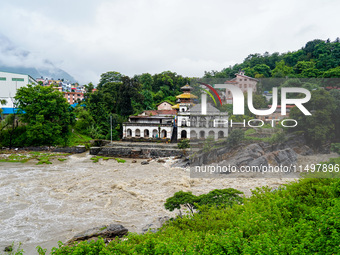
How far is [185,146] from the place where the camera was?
23422 mm

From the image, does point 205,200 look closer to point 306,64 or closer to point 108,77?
point 108,77

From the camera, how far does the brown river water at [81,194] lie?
9531 mm

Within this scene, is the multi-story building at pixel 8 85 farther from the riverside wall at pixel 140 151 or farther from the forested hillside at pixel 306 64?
the forested hillside at pixel 306 64

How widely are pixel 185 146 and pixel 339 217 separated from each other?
1901 centimetres

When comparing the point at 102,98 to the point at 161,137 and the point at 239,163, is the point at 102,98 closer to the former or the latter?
the point at 161,137

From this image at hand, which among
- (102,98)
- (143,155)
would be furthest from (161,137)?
(102,98)

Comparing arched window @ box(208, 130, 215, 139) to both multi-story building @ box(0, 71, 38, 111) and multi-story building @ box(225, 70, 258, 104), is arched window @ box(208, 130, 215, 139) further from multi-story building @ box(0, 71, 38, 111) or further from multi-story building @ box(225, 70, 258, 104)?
multi-story building @ box(0, 71, 38, 111)

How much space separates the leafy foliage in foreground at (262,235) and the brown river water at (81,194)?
4518mm

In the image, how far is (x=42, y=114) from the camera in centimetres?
2558

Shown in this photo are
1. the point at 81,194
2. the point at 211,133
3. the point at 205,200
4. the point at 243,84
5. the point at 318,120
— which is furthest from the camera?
the point at 243,84

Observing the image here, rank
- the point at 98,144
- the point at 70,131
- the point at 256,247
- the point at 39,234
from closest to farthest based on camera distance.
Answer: the point at 256,247
the point at 39,234
the point at 98,144
the point at 70,131

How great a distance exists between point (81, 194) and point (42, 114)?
15844mm

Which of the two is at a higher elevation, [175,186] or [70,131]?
[70,131]

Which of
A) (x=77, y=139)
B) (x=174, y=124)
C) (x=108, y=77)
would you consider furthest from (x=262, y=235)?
(x=108, y=77)
